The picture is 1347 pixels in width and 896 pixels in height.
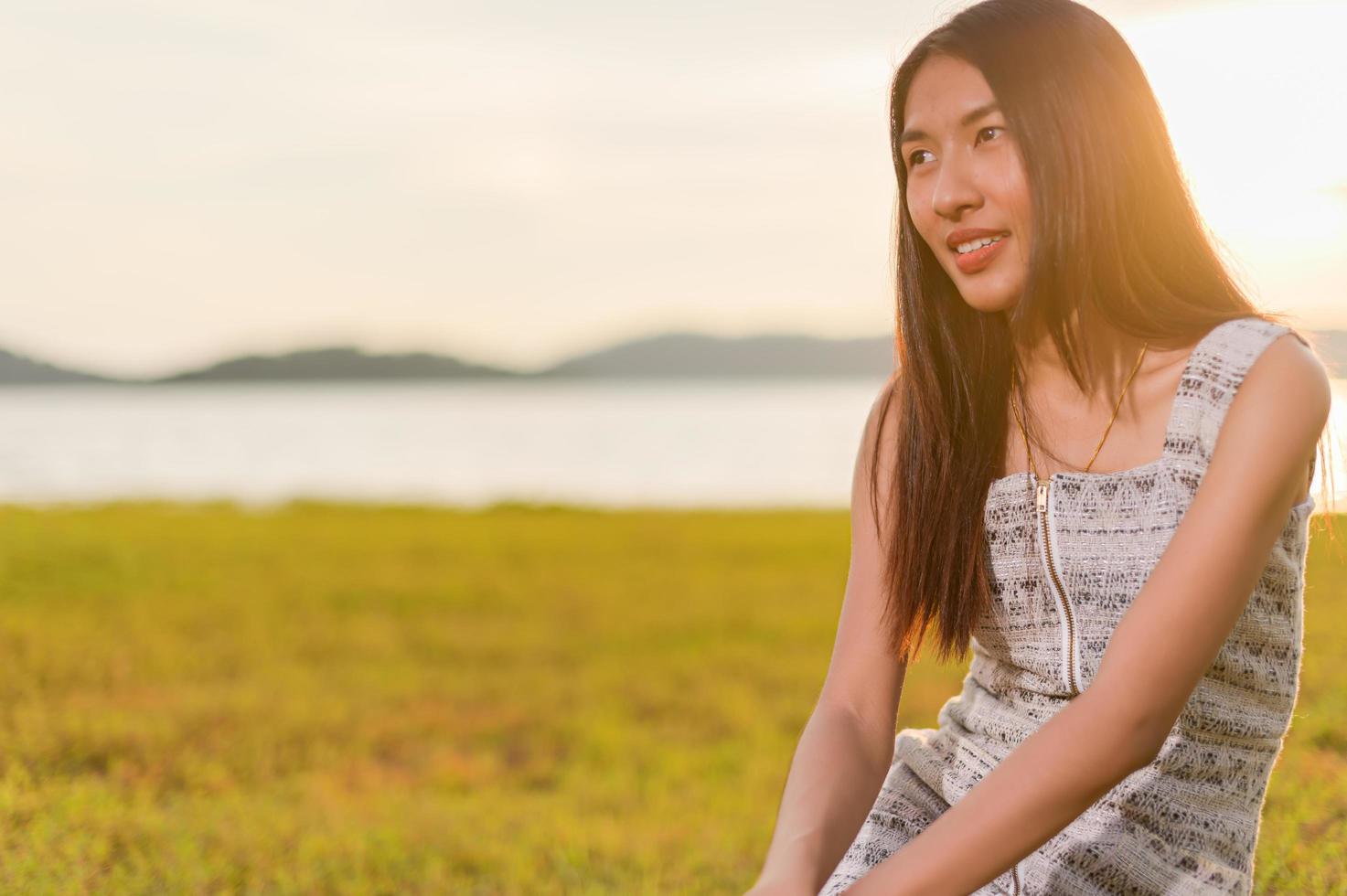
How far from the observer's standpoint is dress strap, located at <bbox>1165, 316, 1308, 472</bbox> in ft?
5.10

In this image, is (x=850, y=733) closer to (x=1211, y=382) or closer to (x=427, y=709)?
(x=1211, y=382)

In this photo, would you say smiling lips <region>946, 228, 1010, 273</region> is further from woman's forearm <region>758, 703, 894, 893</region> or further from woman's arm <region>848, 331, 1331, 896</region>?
woman's forearm <region>758, 703, 894, 893</region>

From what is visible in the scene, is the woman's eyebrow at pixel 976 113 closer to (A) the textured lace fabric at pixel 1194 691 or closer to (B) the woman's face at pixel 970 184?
(B) the woman's face at pixel 970 184

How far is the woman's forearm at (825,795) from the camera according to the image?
180 centimetres

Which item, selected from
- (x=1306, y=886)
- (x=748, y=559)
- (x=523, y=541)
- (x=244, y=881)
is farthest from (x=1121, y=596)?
(x=523, y=541)

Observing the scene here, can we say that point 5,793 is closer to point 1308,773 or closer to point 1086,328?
point 1086,328

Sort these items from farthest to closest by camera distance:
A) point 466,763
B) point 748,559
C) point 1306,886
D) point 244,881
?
point 748,559
point 466,763
point 244,881
point 1306,886

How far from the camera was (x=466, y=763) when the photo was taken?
4.88 metres

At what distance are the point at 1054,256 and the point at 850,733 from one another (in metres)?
0.81

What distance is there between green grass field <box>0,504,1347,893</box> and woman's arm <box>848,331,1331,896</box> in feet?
2.76

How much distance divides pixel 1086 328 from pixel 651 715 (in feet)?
13.4

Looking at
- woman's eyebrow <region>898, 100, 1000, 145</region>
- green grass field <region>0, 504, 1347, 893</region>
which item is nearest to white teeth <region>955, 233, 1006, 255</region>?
woman's eyebrow <region>898, 100, 1000, 145</region>

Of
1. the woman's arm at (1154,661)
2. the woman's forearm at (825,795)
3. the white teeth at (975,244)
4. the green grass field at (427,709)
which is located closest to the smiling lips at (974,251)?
the white teeth at (975,244)

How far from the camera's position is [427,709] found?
5656 millimetres
